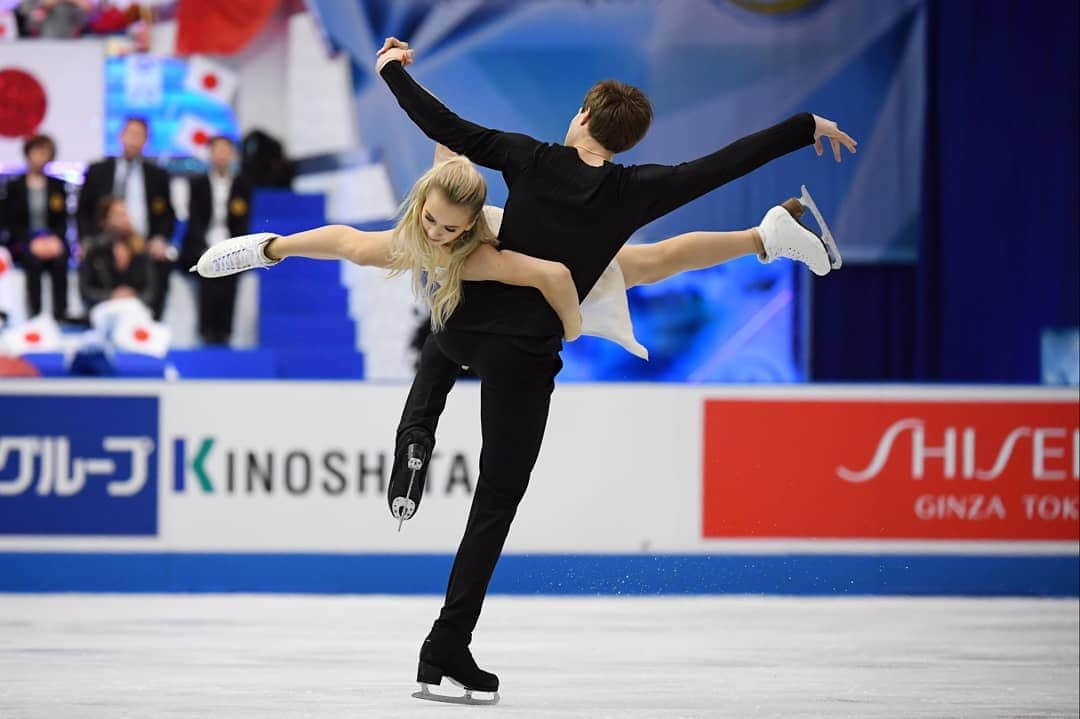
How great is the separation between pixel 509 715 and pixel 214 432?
256 centimetres

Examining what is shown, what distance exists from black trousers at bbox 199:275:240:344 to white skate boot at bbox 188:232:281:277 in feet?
18.2

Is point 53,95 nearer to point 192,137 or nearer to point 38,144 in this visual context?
point 38,144

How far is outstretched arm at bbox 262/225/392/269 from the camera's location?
3.53 m

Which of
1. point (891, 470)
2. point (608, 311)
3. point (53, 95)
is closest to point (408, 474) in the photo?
point (608, 311)

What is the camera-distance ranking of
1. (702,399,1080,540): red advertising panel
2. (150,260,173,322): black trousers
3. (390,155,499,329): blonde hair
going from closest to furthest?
(390,155,499,329): blonde hair → (702,399,1080,540): red advertising panel → (150,260,173,322): black trousers

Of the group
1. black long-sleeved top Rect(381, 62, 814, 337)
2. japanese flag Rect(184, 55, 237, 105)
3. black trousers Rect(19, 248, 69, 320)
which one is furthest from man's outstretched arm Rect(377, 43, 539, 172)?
japanese flag Rect(184, 55, 237, 105)

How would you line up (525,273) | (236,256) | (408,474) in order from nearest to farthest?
(525,273) < (408,474) < (236,256)

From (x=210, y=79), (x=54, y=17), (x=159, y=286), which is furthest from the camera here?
(x=210, y=79)

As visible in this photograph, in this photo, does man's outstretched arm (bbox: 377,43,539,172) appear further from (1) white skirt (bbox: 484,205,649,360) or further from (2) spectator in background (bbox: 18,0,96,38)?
(2) spectator in background (bbox: 18,0,96,38)

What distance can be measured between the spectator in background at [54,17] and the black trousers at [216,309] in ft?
6.73

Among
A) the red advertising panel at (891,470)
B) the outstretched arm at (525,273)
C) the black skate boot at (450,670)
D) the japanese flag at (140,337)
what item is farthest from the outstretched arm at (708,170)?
the japanese flag at (140,337)

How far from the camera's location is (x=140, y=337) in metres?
8.70

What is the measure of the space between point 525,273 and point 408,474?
56 cm

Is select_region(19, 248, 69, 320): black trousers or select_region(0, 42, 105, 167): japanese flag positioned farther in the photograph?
select_region(0, 42, 105, 167): japanese flag
